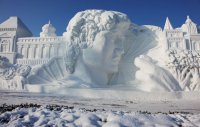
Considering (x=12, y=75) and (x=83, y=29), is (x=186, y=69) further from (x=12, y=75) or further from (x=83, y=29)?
(x=12, y=75)

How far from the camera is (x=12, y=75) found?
17828 millimetres

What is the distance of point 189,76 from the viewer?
58.9ft

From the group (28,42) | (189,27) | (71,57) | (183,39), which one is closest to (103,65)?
(71,57)

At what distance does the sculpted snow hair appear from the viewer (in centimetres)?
1831

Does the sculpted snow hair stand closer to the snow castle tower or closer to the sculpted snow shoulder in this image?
the sculpted snow shoulder

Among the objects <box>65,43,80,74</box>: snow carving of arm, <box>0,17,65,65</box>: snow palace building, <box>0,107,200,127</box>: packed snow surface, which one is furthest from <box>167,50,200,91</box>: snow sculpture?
<box>0,17,65,65</box>: snow palace building

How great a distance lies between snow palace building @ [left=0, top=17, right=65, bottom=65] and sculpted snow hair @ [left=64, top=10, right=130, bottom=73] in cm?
1163

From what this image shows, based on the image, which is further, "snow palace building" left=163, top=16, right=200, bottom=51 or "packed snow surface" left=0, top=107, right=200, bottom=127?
"snow palace building" left=163, top=16, right=200, bottom=51

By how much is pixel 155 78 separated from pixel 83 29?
770cm

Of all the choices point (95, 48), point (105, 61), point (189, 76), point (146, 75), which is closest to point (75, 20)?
point (95, 48)

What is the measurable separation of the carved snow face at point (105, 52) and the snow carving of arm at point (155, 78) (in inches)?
106

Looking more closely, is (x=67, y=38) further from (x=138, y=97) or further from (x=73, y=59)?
(x=138, y=97)

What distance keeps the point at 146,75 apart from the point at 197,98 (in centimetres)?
433

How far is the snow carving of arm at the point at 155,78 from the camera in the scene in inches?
669
